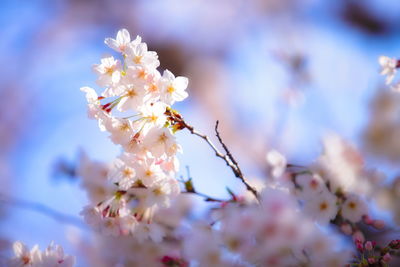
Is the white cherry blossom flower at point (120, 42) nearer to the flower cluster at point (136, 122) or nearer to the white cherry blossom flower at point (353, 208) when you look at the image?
the flower cluster at point (136, 122)

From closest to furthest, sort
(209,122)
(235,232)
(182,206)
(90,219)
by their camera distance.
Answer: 1. (235,232)
2. (90,219)
3. (182,206)
4. (209,122)

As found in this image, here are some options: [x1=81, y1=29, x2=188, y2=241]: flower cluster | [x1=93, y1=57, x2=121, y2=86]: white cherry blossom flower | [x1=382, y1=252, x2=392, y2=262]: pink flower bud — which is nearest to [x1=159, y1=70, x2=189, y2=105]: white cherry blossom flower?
[x1=81, y1=29, x2=188, y2=241]: flower cluster

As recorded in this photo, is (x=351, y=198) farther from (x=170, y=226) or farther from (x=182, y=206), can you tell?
(x=182, y=206)

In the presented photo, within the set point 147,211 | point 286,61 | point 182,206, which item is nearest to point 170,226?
point 182,206

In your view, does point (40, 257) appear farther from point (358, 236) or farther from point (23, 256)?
point (358, 236)

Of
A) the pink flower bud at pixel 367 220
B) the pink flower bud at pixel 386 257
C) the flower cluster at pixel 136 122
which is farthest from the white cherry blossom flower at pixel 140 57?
the pink flower bud at pixel 367 220

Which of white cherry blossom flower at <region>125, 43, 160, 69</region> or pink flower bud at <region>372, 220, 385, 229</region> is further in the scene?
pink flower bud at <region>372, 220, 385, 229</region>

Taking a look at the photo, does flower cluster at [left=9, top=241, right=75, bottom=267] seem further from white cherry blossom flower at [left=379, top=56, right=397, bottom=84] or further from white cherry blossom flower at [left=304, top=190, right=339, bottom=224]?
white cherry blossom flower at [left=379, top=56, right=397, bottom=84]

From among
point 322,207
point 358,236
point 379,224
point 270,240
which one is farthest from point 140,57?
point 379,224
